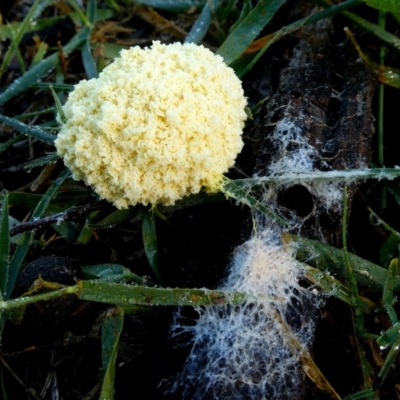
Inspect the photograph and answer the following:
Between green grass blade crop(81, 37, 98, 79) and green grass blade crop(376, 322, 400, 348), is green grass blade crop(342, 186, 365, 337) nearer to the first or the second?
green grass blade crop(376, 322, 400, 348)

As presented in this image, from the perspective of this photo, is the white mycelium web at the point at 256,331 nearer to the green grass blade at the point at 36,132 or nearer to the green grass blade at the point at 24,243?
the green grass blade at the point at 24,243

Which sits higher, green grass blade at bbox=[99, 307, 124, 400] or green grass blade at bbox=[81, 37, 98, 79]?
green grass blade at bbox=[81, 37, 98, 79]

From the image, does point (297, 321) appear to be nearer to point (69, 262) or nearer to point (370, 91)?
point (69, 262)

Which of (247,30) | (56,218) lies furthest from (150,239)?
(247,30)

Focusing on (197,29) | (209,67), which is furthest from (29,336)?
(197,29)

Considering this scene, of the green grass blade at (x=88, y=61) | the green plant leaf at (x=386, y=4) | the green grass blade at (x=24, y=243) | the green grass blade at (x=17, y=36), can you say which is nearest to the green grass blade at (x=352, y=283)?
the green plant leaf at (x=386, y=4)

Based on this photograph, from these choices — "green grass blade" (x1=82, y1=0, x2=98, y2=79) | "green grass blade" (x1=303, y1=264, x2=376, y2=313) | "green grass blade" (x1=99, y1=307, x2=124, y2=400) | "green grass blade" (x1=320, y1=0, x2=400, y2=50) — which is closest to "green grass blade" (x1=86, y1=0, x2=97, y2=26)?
"green grass blade" (x1=82, y1=0, x2=98, y2=79)
